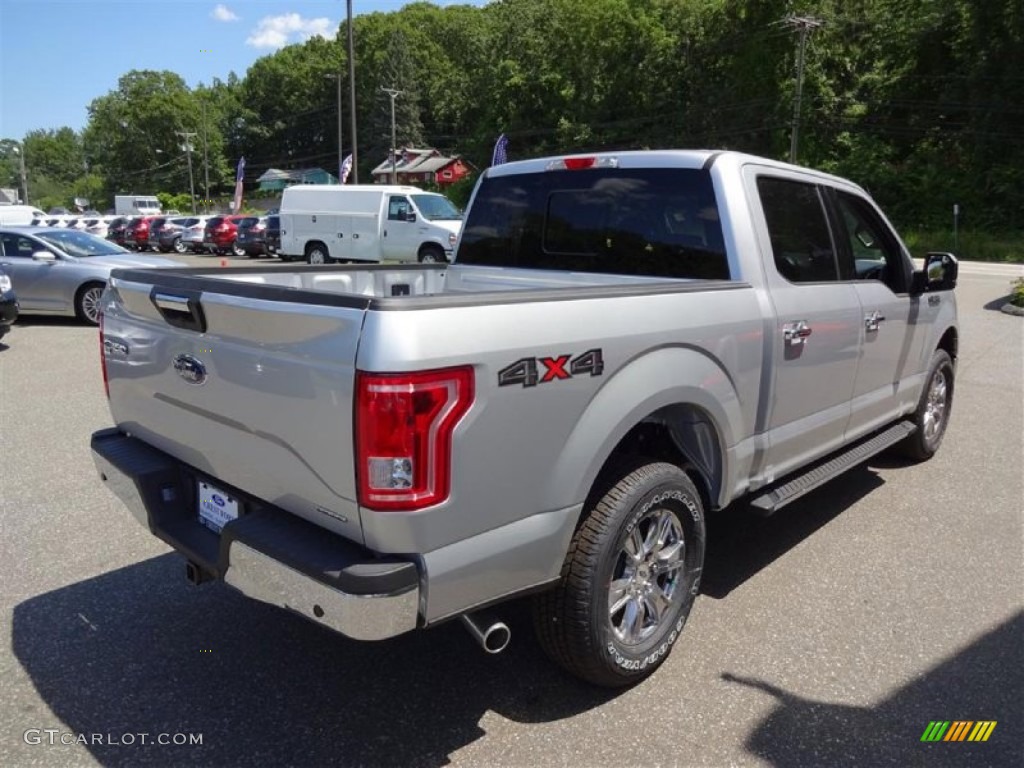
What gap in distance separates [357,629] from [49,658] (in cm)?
177

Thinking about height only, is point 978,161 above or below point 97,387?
above

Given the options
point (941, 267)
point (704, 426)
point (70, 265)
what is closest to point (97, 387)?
point (70, 265)

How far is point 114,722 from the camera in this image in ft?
8.86

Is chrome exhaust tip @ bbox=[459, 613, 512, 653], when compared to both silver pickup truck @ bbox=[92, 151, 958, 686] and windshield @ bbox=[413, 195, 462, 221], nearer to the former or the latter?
silver pickup truck @ bbox=[92, 151, 958, 686]

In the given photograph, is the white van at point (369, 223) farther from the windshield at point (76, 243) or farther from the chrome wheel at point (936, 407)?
the chrome wheel at point (936, 407)

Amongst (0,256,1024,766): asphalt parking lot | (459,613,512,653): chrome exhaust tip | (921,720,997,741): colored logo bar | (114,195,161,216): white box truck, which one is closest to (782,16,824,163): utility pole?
(0,256,1024,766): asphalt parking lot

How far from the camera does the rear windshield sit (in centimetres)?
354

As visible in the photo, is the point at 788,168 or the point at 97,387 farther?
the point at 97,387

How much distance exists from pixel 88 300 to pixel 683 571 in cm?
1159

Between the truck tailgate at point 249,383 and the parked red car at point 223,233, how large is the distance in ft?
102

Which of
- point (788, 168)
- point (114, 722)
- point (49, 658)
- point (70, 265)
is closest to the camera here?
point (114, 722)

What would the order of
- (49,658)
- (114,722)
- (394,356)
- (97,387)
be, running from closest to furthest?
1. (394,356)
2. (114,722)
3. (49,658)
4. (97,387)

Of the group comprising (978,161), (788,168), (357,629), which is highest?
(978,161)

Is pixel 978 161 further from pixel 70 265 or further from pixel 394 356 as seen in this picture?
pixel 394 356
